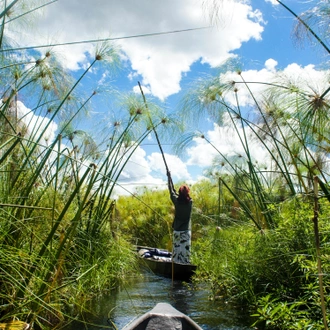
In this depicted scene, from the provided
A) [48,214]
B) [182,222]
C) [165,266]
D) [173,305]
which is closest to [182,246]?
[182,222]

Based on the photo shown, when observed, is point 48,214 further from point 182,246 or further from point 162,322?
point 182,246

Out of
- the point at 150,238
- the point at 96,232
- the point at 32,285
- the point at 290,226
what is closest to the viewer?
the point at 32,285

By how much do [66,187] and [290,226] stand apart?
2675 mm

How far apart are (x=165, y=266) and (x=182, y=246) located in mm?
579

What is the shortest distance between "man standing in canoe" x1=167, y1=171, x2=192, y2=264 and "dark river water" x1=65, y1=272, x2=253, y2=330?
2.97ft

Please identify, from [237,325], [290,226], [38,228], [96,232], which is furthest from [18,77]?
[237,325]

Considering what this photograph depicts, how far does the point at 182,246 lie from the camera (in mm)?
8000

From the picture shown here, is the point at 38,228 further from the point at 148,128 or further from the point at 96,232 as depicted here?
the point at 148,128

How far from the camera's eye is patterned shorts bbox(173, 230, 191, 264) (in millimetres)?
7977

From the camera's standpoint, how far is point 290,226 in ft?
14.7

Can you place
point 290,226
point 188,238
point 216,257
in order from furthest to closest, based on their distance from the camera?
1. point 188,238
2. point 216,257
3. point 290,226

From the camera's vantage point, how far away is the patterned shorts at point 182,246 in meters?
7.98

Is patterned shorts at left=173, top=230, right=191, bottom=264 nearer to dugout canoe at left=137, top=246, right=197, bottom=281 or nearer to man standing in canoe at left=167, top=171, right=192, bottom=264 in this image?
Answer: man standing in canoe at left=167, top=171, right=192, bottom=264

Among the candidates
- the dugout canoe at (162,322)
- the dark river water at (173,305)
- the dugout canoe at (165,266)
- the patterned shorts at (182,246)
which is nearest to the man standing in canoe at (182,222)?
the patterned shorts at (182,246)
